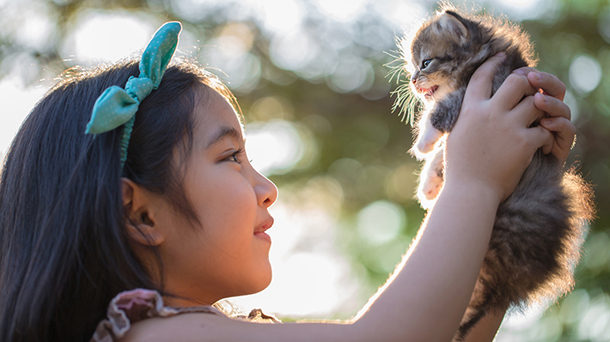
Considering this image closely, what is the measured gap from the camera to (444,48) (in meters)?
1.42

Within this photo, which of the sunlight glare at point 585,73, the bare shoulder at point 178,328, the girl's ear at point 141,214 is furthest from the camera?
the sunlight glare at point 585,73

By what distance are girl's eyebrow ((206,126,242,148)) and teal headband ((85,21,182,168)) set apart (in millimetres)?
157

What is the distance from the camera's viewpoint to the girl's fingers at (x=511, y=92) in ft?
3.25

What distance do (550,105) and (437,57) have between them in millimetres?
478

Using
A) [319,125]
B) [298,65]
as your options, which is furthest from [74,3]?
[319,125]

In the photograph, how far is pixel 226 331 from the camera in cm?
76

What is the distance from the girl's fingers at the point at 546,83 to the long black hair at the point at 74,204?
2.37 feet

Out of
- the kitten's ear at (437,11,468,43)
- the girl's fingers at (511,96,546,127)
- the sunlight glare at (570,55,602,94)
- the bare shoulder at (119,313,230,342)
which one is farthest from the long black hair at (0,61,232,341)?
the sunlight glare at (570,55,602,94)

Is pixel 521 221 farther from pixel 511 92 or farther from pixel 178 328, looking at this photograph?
pixel 178 328

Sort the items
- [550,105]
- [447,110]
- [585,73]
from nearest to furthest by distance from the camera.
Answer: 1. [550,105]
2. [447,110]
3. [585,73]

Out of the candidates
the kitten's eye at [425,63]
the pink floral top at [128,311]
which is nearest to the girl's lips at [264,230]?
the pink floral top at [128,311]

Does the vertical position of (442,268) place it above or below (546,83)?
below

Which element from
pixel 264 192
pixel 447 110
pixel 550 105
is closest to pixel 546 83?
pixel 550 105

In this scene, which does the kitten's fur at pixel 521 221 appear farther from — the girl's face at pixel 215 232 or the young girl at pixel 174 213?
the girl's face at pixel 215 232
